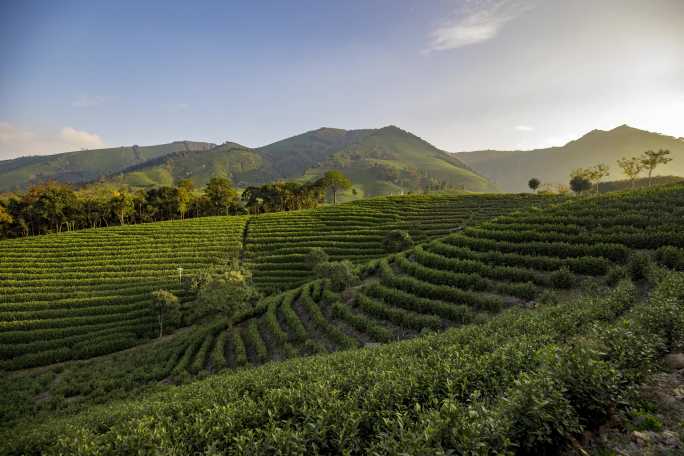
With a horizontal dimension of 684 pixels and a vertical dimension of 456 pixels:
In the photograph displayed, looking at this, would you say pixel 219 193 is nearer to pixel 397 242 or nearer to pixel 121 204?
pixel 121 204

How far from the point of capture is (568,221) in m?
27.7

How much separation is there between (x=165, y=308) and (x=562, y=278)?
39.7 m

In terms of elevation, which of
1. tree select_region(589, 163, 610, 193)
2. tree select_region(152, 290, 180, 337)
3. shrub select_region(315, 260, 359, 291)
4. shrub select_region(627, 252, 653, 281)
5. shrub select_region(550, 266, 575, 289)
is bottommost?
tree select_region(152, 290, 180, 337)

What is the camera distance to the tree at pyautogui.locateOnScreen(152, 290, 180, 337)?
3484 cm

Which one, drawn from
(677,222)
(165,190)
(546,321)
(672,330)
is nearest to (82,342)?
(546,321)

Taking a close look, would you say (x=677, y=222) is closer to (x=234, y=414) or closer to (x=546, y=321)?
(x=546, y=321)

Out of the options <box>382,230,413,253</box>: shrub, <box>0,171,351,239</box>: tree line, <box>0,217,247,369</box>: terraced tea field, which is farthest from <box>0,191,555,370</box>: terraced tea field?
<box>0,171,351,239</box>: tree line

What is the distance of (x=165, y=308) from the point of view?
35625 millimetres

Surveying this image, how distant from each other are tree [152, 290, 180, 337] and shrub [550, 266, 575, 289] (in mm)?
38149

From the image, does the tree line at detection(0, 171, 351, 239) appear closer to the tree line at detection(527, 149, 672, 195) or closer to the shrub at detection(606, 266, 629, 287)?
the tree line at detection(527, 149, 672, 195)

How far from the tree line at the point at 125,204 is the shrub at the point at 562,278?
8898cm

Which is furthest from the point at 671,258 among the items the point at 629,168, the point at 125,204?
the point at 125,204

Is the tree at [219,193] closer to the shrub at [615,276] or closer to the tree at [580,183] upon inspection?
the shrub at [615,276]

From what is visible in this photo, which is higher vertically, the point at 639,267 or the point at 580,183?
the point at 580,183
